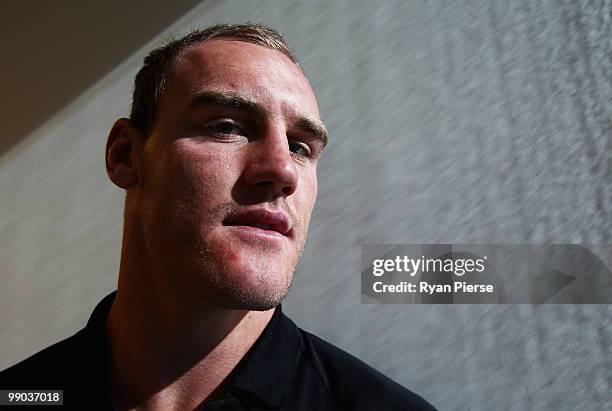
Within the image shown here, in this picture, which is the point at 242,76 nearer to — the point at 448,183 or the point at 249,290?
the point at 249,290

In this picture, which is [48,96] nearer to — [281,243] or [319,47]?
[319,47]

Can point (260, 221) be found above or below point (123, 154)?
below

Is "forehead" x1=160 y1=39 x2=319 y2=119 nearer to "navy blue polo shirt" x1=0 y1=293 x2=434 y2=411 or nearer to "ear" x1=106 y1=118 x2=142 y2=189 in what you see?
"ear" x1=106 y1=118 x2=142 y2=189

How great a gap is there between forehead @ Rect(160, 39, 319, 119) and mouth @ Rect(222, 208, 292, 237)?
150 millimetres

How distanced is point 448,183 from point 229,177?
470mm

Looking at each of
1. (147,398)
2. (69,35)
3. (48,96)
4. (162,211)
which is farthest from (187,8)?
(147,398)

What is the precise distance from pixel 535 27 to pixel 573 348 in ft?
1.99

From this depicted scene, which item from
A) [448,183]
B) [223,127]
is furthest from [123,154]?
[448,183]

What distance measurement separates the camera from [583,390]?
858mm

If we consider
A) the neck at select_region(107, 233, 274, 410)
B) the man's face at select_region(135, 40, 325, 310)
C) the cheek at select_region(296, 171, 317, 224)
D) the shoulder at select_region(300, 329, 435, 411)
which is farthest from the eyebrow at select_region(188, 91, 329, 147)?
the shoulder at select_region(300, 329, 435, 411)

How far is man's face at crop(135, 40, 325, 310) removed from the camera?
0.67m

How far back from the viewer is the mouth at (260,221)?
68cm

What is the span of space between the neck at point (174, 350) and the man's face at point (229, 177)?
0.20ft

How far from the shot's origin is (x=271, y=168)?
0.68m
